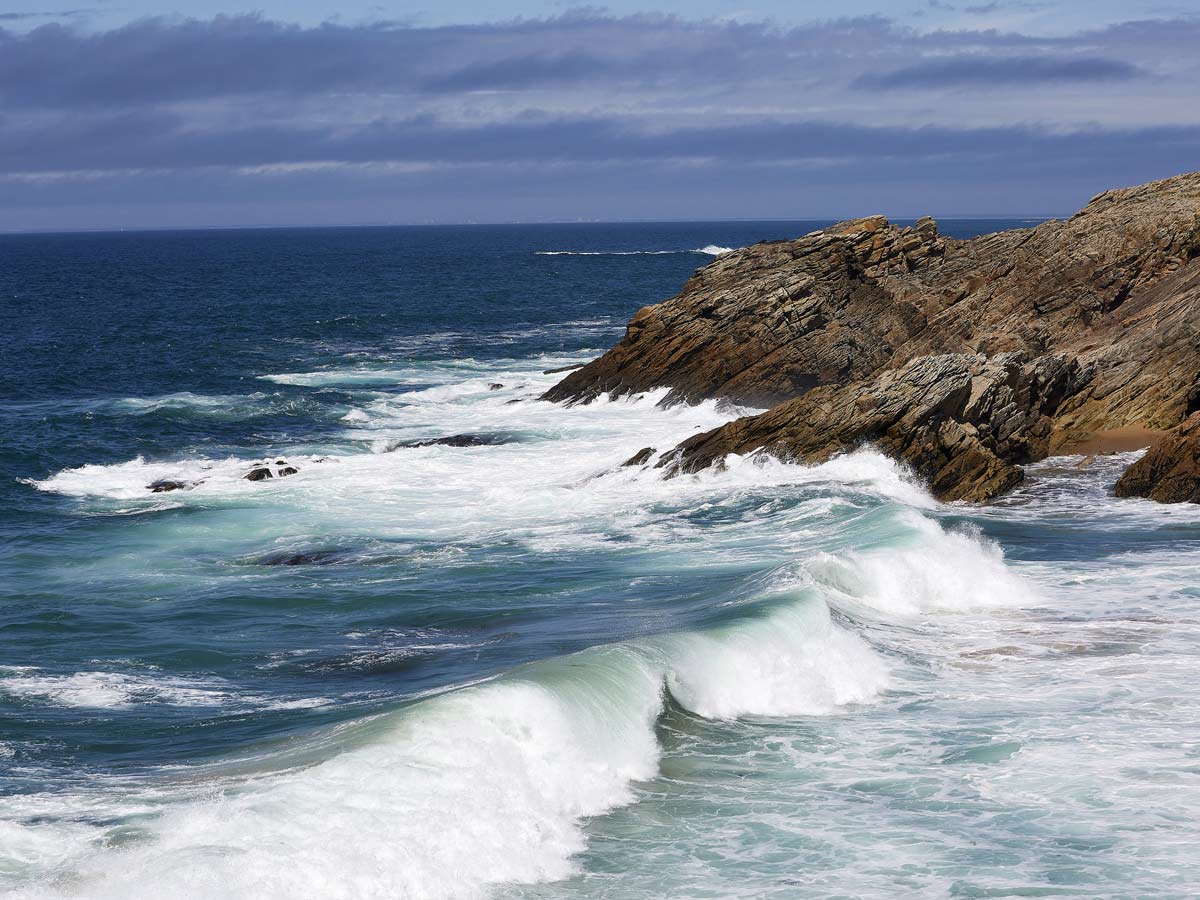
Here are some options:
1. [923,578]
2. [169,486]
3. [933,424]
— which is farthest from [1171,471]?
[169,486]

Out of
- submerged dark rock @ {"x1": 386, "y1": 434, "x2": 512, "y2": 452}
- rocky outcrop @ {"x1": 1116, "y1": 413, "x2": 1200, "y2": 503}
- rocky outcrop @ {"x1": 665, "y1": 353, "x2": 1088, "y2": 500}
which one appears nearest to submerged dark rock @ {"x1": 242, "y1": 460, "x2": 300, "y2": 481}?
submerged dark rock @ {"x1": 386, "y1": 434, "x2": 512, "y2": 452}

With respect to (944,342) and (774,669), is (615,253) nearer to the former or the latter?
(944,342)

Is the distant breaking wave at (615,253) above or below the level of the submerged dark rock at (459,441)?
above

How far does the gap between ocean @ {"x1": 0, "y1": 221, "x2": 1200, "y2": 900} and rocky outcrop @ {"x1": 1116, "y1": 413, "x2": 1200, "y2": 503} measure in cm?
63

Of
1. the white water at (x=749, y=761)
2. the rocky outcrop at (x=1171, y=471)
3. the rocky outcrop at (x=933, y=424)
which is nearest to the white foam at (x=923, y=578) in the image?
the white water at (x=749, y=761)

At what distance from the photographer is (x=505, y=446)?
37.7m

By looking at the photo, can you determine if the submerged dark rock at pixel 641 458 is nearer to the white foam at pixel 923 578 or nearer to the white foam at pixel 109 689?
the white foam at pixel 923 578

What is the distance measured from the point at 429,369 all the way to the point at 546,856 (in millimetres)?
47008

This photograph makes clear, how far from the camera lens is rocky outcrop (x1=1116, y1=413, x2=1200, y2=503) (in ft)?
90.6

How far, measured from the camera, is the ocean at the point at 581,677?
12008 millimetres

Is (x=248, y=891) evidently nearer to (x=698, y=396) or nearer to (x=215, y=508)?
(x=215, y=508)

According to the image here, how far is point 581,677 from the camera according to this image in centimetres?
1573

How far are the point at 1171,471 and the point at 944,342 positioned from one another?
524 inches

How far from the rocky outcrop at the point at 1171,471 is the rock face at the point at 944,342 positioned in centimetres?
253
